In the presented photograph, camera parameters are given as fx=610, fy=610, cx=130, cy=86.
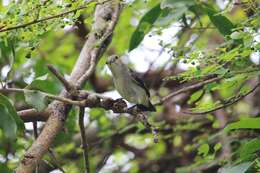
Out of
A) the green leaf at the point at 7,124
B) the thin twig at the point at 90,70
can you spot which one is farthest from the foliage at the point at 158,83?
the thin twig at the point at 90,70

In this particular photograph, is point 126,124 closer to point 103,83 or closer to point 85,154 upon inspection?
point 103,83

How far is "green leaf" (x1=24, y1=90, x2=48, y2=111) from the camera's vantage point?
188 cm

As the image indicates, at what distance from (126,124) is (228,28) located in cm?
153

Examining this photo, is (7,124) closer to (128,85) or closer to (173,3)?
(173,3)

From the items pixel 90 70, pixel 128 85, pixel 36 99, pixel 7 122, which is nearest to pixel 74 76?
pixel 90 70

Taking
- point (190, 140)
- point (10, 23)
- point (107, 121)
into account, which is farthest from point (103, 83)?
point (10, 23)

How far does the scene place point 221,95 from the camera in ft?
12.6

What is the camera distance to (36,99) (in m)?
1.89

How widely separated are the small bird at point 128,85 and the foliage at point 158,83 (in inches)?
3.9

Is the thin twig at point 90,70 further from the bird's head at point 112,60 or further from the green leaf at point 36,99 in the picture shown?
the green leaf at point 36,99

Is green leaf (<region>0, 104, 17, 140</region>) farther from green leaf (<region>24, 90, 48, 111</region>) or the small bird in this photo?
the small bird

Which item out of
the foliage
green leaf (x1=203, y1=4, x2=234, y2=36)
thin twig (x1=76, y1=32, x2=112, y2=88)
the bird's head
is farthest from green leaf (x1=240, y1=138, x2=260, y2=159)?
the bird's head

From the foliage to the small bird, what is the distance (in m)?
0.10

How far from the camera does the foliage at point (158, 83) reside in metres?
1.93
